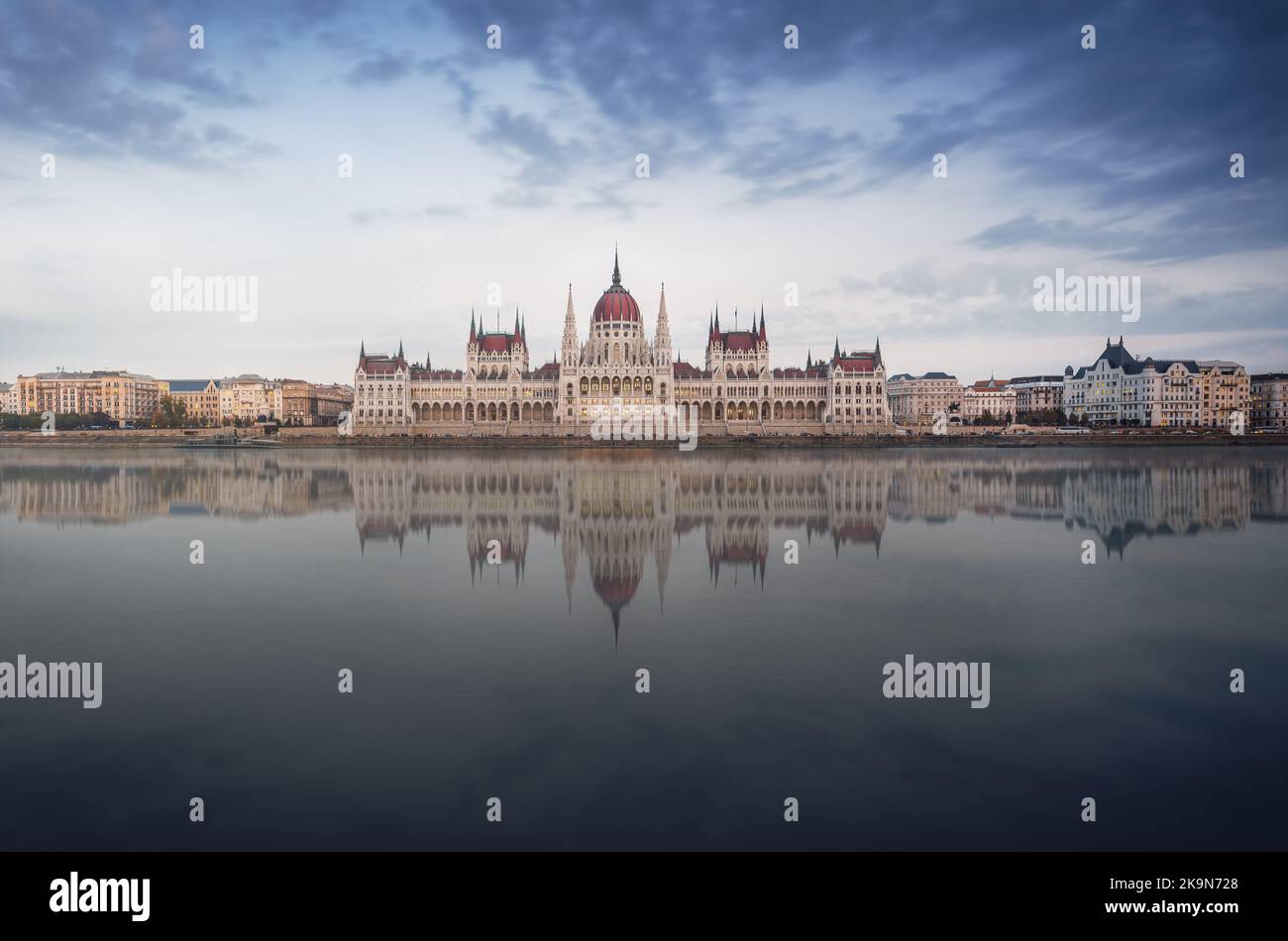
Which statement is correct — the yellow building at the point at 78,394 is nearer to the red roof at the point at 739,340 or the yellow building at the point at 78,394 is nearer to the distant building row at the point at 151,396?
the distant building row at the point at 151,396

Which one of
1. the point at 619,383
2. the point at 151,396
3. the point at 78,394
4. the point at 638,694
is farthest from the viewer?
the point at 151,396

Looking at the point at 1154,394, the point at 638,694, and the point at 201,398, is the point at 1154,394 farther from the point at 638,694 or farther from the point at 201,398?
the point at 201,398

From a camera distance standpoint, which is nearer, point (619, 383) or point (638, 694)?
point (638, 694)

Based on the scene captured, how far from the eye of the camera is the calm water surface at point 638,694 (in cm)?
564

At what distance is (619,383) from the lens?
102312mm

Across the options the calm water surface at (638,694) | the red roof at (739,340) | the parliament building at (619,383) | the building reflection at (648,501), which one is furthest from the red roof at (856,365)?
the calm water surface at (638,694)

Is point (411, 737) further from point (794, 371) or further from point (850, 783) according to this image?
point (794, 371)

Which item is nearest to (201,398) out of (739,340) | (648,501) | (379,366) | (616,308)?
(379,366)

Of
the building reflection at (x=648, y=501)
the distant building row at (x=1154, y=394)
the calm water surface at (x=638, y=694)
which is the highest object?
the distant building row at (x=1154, y=394)

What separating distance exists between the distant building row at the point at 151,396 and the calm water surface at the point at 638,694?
126521mm

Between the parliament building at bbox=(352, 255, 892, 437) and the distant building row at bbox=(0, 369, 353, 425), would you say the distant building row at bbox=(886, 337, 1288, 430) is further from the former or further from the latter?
the distant building row at bbox=(0, 369, 353, 425)

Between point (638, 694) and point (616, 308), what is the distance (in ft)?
332

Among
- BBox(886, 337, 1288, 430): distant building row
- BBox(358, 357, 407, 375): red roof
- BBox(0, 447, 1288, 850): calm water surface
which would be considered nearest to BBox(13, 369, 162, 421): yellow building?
BBox(358, 357, 407, 375): red roof
